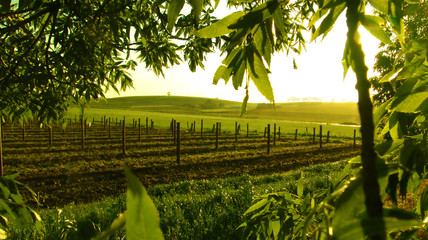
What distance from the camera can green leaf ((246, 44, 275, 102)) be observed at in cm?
86

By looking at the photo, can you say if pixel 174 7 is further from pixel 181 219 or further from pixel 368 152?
pixel 181 219

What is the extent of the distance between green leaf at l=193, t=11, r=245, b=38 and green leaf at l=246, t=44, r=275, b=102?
12 cm

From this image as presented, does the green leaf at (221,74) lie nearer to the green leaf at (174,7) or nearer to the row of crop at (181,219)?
the green leaf at (174,7)

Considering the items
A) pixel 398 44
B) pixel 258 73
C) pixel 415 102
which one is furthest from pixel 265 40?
pixel 398 44

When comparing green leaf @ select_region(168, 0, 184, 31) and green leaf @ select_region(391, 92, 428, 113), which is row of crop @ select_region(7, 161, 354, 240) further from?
green leaf @ select_region(168, 0, 184, 31)

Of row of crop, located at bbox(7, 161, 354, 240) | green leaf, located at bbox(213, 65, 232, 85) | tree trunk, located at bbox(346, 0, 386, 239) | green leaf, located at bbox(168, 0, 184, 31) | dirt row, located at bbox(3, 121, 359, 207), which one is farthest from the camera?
dirt row, located at bbox(3, 121, 359, 207)

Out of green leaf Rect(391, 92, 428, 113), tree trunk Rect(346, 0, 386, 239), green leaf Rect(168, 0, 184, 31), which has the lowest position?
tree trunk Rect(346, 0, 386, 239)

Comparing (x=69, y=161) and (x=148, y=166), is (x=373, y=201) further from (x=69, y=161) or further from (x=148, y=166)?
(x=69, y=161)

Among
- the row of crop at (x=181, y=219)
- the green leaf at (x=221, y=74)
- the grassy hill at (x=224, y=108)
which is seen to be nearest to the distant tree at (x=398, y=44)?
the green leaf at (x=221, y=74)

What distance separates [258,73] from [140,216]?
671 mm

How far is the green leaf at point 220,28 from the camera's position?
32.1 inches

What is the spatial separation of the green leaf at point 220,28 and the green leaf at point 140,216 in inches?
24.2

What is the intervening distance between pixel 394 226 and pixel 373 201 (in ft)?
0.43

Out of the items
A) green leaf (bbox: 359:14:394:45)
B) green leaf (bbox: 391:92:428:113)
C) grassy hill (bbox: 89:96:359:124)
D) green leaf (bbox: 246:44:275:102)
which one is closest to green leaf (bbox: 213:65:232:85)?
green leaf (bbox: 246:44:275:102)
